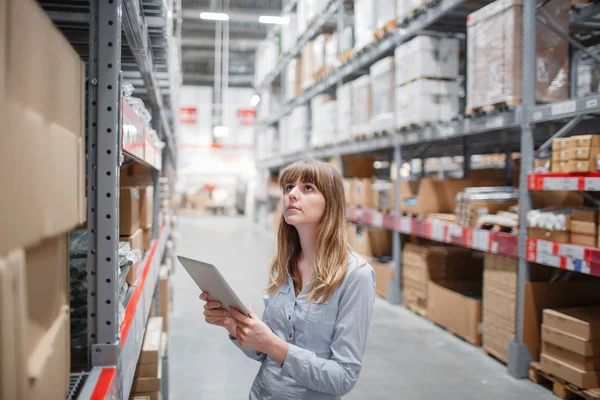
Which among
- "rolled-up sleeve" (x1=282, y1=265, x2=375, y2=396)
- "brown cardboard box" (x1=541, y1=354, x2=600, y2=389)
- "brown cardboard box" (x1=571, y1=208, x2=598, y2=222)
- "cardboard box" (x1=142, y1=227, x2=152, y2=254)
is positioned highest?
"brown cardboard box" (x1=571, y1=208, x2=598, y2=222)

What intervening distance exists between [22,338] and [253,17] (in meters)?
16.5

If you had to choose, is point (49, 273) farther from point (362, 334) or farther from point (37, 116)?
point (362, 334)

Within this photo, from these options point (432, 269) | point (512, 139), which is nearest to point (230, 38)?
point (512, 139)

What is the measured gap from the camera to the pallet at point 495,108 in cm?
395

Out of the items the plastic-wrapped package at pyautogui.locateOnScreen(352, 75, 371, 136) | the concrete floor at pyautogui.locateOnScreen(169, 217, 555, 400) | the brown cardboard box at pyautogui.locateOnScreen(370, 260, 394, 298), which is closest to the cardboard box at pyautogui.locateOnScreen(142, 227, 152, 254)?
the concrete floor at pyautogui.locateOnScreen(169, 217, 555, 400)

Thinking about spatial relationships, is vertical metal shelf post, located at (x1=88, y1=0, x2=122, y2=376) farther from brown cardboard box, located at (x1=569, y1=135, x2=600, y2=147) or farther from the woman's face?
brown cardboard box, located at (x1=569, y1=135, x2=600, y2=147)

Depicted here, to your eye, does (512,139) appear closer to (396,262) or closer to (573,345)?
(396,262)

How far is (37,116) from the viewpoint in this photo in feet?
2.79

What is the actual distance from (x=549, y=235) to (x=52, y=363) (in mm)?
3436

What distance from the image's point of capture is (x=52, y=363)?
99 cm

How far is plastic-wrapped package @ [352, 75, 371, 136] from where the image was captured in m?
6.49

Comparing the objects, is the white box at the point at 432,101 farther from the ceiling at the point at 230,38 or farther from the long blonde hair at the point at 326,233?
the ceiling at the point at 230,38

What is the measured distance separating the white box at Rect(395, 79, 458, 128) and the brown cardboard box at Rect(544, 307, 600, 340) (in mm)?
2163

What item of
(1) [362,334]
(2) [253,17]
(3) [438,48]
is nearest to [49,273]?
(1) [362,334]
